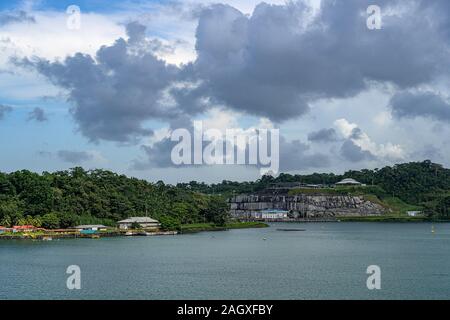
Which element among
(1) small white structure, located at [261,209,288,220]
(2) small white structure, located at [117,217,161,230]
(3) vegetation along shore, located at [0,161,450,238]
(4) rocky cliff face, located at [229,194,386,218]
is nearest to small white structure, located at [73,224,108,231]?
(3) vegetation along shore, located at [0,161,450,238]

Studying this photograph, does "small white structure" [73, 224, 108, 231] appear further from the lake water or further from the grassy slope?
the grassy slope

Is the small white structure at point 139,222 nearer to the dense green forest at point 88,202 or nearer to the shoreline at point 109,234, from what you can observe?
the dense green forest at point 88,202

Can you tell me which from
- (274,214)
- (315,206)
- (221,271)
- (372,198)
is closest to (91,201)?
(221,271)

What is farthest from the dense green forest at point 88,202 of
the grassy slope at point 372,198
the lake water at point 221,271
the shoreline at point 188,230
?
the grassy slope at point 372,198

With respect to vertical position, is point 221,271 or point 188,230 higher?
point 188,230

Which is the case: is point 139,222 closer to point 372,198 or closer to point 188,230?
point 188,230
